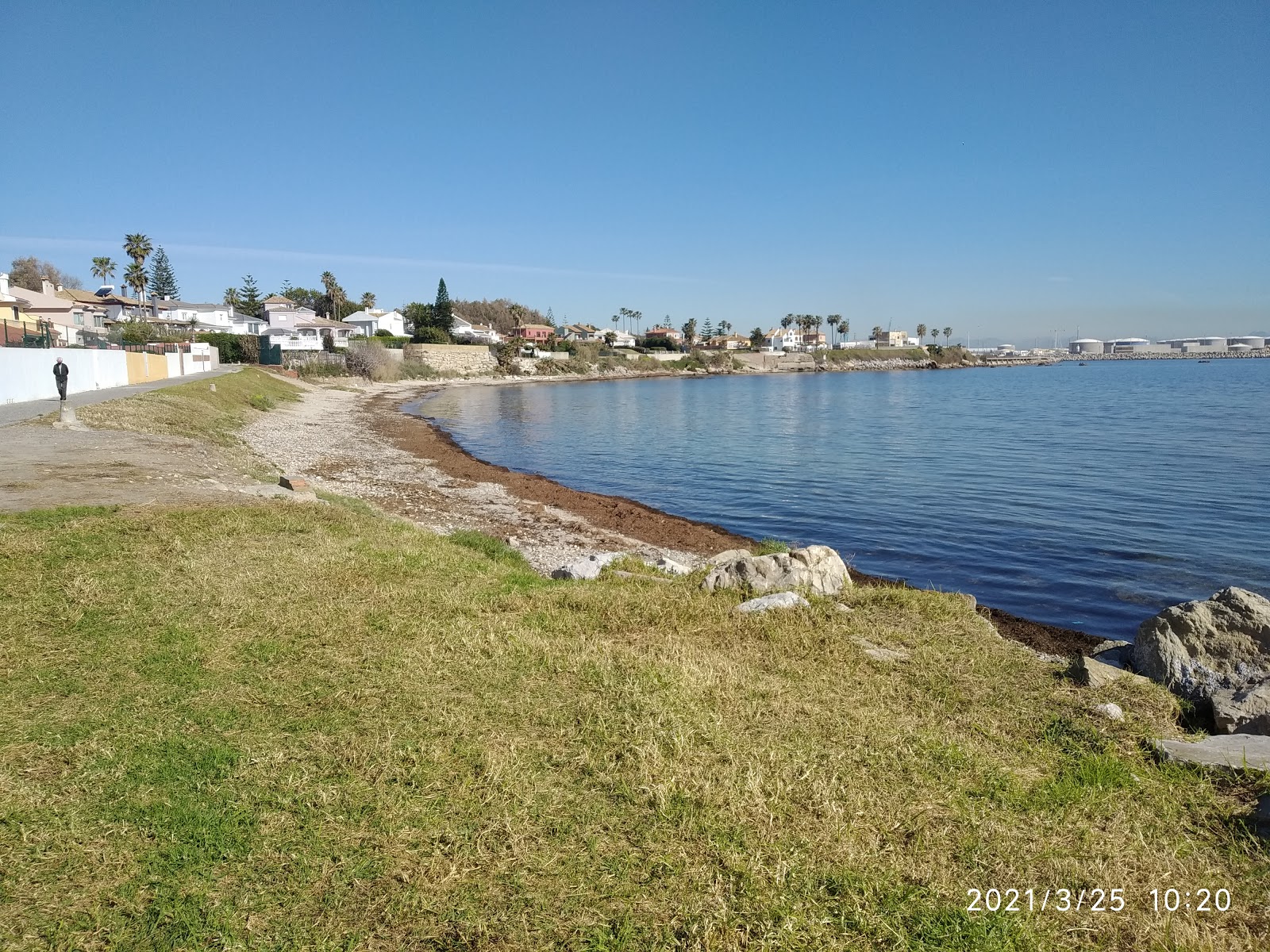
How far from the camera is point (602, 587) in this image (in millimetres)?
10297

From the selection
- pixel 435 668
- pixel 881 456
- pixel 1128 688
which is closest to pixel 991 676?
pixel 1128 688

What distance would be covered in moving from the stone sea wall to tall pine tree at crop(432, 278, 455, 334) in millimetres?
13392

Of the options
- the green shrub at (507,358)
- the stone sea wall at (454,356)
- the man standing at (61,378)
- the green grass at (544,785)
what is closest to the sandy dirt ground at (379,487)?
the man standing at (61,378)

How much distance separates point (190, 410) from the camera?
31266mm

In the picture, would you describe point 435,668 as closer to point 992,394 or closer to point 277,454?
point 277,454

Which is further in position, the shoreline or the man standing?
the man standing

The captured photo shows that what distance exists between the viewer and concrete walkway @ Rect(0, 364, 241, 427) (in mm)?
23234

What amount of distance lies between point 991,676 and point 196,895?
729 cm

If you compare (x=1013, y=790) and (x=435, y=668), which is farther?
(x=435, y=668)

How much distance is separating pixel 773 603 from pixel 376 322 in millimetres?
134361

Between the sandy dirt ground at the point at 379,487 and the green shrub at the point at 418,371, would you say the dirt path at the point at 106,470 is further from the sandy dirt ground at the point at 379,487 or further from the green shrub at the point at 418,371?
the green shrub at the point at 418,371

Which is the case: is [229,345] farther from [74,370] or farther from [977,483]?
[977,483]
